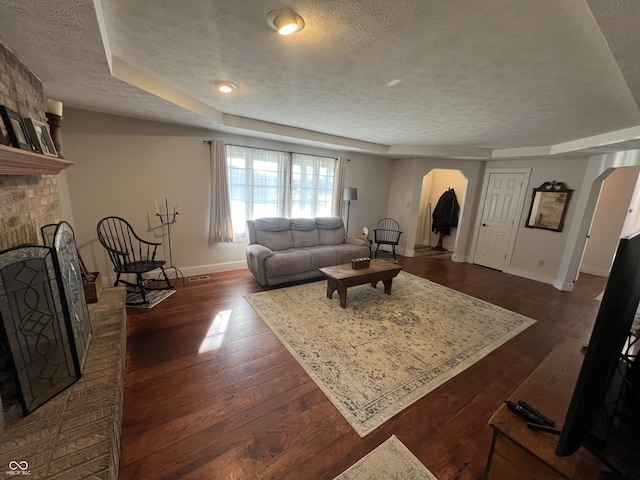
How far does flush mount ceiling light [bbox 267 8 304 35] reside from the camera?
129 cm

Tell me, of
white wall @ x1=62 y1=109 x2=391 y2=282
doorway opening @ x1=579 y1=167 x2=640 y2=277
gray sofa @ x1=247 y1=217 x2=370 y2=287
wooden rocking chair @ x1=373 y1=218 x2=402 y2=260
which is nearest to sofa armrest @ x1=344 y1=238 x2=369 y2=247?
gray sofa @ x1=247 y1=217 x2=370 y2=287

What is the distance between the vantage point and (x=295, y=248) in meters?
4.39

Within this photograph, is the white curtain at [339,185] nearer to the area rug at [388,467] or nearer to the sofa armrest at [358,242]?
the sofa armrest at [358,242]

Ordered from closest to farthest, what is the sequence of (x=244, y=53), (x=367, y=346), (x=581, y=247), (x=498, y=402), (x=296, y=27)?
(x=296, y=27)
(x=244, y=53)
(x=498, y=402)
(x=367, y=346)
(x=581, y=247)

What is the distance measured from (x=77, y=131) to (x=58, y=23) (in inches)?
93.0

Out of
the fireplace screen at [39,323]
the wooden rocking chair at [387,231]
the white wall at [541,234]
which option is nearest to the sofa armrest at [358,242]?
the wooden rocking chair at [387,231]

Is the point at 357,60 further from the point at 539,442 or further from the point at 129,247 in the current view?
the point at 129,247

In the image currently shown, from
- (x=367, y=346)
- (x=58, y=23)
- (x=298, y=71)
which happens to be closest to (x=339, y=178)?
(x=298, y=71)

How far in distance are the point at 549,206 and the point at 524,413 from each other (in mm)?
4880

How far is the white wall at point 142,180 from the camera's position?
3.09 m

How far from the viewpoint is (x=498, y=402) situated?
1.87 metres

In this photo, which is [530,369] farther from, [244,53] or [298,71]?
[244,53]

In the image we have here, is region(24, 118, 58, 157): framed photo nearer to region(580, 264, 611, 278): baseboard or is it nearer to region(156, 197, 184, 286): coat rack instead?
region(156, 197, 184, 286): coat rack

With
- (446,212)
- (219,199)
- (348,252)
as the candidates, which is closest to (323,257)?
(348,252)
